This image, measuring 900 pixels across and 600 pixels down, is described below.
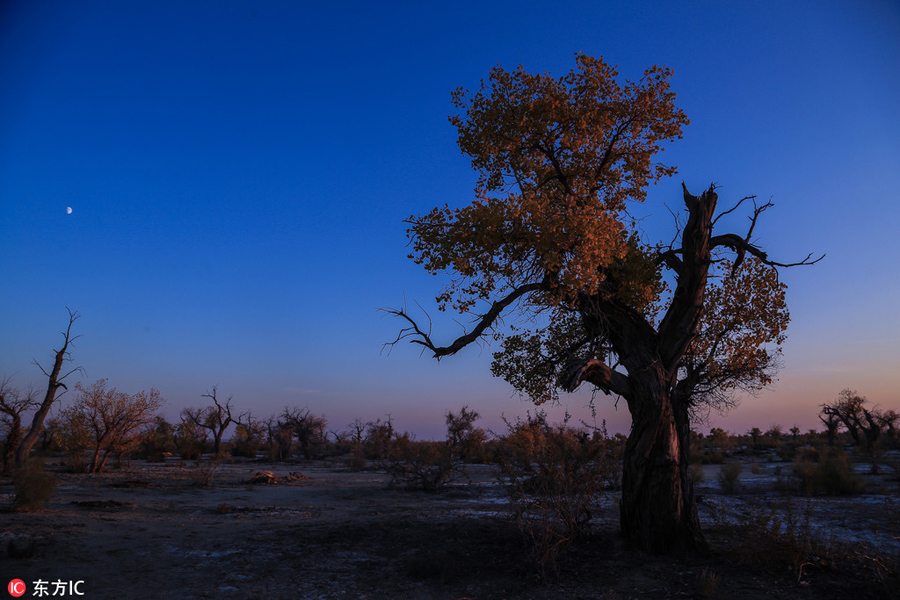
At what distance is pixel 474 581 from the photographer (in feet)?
23.4

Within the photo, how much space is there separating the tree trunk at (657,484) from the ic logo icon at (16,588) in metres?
8.64

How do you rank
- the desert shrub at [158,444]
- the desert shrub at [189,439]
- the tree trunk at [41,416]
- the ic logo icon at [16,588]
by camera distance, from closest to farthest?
the ic logo icon at [16,588]
the tree trunk at [41,416]
the desert shrub at [158,444]
the desert shrub at [189,439]

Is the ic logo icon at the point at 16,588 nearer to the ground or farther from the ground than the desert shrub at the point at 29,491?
nearer to the ground

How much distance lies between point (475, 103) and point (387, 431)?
1311 inches

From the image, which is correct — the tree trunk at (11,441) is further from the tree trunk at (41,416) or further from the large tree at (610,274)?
the large tree at (610,274)

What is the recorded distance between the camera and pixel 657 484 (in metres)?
7.93

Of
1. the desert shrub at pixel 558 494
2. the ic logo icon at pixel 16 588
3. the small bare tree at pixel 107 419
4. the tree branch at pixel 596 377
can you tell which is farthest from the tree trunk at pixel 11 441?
the tree branch at pixel 596 377

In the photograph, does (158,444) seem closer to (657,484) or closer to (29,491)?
(29,491)

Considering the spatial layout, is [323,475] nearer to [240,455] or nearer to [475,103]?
[240,455]

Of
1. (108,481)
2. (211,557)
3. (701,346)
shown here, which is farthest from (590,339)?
(108,481)

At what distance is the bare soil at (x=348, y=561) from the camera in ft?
21.6

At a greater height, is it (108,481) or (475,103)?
(475,103)

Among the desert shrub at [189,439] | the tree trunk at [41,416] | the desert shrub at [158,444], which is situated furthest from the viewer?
the desert shrub at [189,439]

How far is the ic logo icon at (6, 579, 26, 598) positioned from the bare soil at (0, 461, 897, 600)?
17 cm
